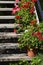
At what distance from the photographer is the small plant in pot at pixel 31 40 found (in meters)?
6.43

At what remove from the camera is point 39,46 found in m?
6.49

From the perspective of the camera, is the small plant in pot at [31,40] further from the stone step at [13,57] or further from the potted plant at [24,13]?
the potted plant at [24,13]

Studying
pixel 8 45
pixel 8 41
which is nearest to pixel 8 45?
pixel 8 45

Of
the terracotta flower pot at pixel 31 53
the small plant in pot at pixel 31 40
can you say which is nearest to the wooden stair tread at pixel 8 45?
the small plant in pot at pixel 31 40

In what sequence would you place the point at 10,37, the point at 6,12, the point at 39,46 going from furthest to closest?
the point at 6,12, the point at 10,37, the point at 39,46

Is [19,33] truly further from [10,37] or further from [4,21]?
[4,21]

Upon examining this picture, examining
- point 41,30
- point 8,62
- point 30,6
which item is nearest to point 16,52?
point 8,62

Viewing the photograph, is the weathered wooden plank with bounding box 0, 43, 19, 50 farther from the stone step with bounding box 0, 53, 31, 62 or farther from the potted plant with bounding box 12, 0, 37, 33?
the potted plant with bounding box 12, 0, 37, 33

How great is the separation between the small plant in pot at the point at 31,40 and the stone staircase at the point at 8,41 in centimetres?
21

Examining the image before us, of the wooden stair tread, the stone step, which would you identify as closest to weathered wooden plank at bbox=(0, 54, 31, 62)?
the stone step

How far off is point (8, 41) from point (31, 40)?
2.97 feet

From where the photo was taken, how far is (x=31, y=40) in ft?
21.2

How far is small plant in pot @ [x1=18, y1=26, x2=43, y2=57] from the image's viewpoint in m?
6.43

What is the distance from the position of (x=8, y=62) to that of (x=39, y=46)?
2.85 ft
